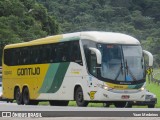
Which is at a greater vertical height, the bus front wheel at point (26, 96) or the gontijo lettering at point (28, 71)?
the gontijo lettering at point (28, 71)

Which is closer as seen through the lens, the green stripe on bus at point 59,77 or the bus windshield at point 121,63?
the bus windshield at point 121,63

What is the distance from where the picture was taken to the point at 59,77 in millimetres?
27344

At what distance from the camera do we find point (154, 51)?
109m

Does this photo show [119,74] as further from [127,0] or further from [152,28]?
[127,0]

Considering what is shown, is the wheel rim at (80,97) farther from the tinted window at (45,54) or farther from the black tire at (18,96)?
the black tire at (18,96)

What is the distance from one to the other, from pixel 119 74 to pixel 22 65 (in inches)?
297

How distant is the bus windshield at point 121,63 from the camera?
2473cm

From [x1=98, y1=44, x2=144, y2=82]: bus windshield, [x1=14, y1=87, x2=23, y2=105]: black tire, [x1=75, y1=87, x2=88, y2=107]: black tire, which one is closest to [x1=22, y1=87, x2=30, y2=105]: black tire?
[x1=14, y1=87, x2=23, y2=105]: black tire

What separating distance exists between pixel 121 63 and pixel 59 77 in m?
3.67

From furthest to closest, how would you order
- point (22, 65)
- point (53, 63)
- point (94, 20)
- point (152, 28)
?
point (152, 28) < point (94, 20) < point (22, 65) < point (53, 63)

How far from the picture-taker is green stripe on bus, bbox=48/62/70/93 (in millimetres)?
26750

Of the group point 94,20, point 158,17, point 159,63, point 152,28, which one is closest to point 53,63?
point 159,63

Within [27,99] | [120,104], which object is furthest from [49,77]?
[120,104]

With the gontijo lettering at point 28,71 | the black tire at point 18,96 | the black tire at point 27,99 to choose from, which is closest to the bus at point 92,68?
the gontijo lettering at point 28,71
